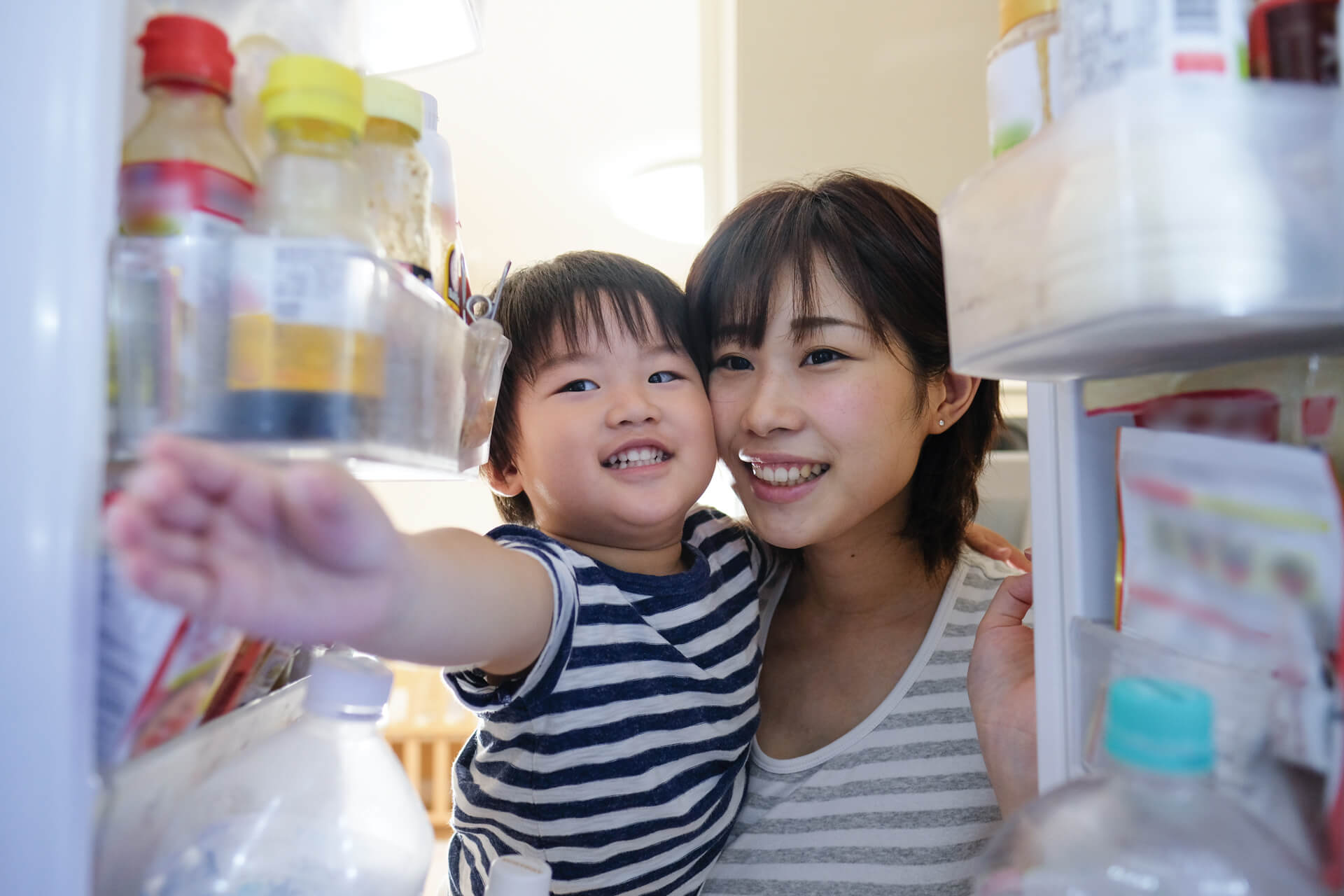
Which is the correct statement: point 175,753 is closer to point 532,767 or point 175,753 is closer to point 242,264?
point 242,264

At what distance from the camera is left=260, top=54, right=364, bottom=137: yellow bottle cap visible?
0.43 meters

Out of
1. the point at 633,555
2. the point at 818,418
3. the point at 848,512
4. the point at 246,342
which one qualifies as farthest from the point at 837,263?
the point at 246,342

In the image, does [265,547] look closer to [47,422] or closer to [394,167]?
[47,422]

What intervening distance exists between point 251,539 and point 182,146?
0.20 m

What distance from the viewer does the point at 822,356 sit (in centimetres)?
100

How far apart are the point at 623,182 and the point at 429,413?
2.78 metres

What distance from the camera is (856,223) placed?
103 centimetres

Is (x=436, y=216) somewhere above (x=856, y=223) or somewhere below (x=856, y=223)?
below

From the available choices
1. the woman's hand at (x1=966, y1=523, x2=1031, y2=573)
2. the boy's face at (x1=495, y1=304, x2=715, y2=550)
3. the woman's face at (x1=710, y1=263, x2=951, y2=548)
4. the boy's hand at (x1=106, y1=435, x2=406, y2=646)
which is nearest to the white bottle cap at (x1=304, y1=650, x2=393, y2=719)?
the boy's hand at (x1=106, y1=435, x2=406, y2=646)

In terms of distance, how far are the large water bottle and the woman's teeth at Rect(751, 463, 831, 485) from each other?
574mm

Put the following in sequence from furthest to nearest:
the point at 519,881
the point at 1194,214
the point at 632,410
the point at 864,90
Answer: the point at 864,90 < the point at 632,410 < the point at 519,881 < the point at 1194,214

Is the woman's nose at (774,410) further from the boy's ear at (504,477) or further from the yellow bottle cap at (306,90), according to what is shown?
the yellow bottle cap at (306,90)

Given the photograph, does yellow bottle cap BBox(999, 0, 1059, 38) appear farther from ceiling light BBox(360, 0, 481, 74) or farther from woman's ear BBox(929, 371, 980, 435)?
woman's ear BBox(929, 371, 980, 435)

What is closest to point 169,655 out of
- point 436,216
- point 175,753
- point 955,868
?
point 175,753
